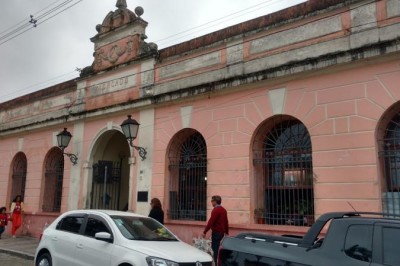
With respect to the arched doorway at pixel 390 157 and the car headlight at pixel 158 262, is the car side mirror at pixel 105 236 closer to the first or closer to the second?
the car headlight at pixel 158 262

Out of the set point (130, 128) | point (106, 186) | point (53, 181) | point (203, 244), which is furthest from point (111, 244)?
point (53, 181)

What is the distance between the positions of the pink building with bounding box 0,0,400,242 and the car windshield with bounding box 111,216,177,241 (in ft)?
8.52

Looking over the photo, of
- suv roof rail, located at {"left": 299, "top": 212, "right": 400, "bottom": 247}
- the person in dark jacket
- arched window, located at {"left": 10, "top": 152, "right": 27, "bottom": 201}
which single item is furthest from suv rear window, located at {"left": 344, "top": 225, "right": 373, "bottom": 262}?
arched window, located at {"left": 10, "top": 152, "right": 27, "bottom": 201}

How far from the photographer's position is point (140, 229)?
730 cm

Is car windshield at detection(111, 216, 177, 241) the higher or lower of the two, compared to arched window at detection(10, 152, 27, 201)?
lower

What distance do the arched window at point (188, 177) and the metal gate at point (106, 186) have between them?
2.51m

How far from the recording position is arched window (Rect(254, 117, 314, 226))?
909 centimetres

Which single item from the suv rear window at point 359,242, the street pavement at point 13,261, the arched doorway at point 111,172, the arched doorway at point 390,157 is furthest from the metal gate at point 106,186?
the suv rear window at point 359,242

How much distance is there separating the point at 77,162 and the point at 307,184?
837cm

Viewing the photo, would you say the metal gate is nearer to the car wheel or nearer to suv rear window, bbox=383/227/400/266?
the car wheel

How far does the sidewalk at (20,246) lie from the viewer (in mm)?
11406

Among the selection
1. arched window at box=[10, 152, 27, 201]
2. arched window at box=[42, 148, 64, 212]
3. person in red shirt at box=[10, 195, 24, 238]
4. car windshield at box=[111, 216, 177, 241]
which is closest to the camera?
car windshield at box=[111, 216, 177, 241]

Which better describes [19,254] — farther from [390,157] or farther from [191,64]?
[390,157]

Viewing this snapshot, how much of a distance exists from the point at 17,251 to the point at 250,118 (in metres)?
7.66
